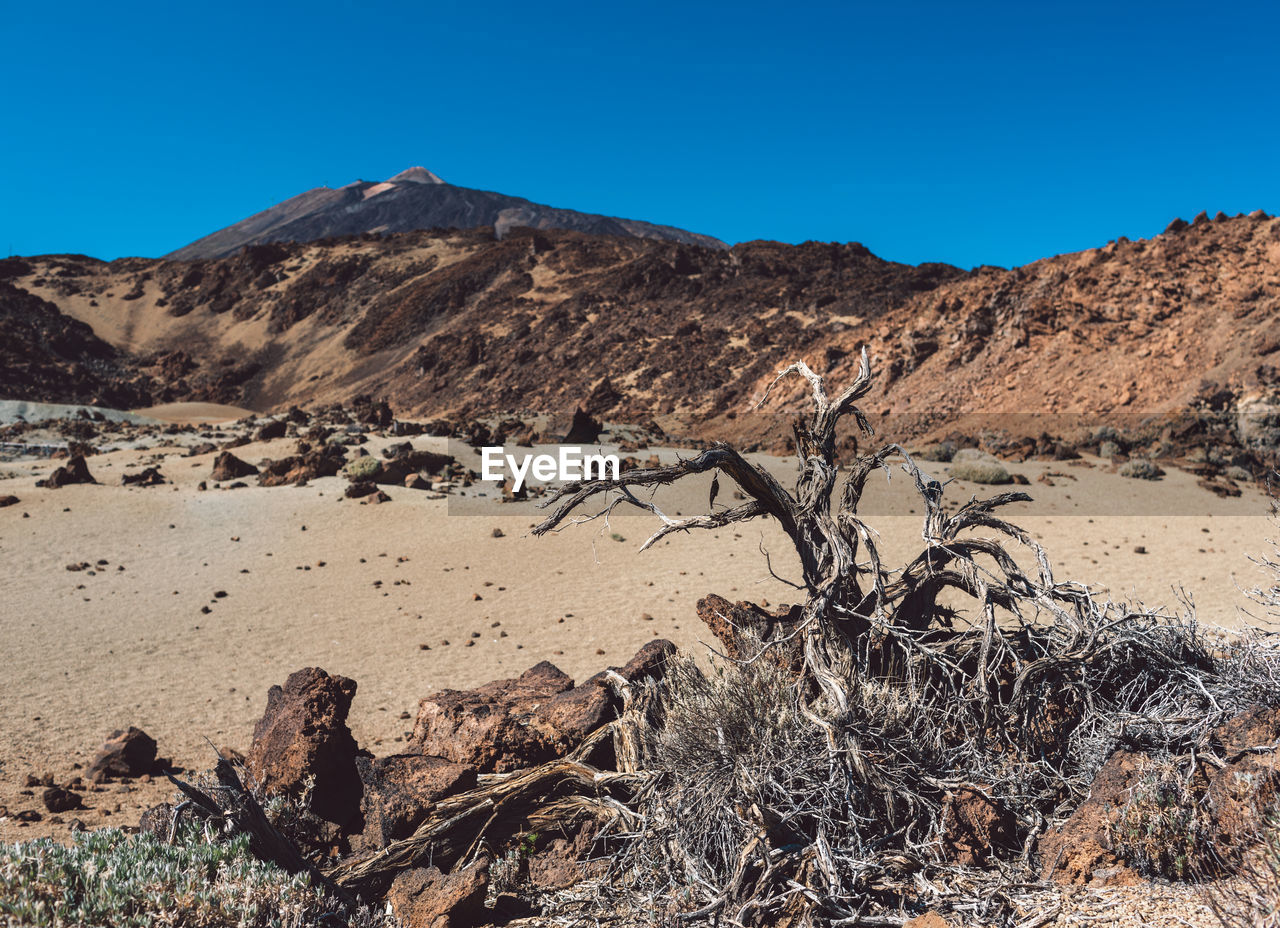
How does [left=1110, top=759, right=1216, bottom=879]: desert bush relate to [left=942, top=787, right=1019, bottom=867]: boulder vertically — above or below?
above

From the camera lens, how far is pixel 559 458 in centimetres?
1655

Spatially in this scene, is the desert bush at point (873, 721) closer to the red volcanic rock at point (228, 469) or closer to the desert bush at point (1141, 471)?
the desert bush at point (1141, 471)

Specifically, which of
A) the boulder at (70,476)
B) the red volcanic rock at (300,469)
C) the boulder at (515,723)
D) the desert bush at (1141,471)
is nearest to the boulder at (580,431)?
the red volcanic rock at (300,469)

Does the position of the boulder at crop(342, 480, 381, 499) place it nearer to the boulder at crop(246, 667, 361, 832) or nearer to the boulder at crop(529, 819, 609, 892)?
the boulder at crop(246, 667, 361, 832)

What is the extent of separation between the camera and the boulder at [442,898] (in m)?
2.85

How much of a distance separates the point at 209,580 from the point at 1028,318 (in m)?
18.7

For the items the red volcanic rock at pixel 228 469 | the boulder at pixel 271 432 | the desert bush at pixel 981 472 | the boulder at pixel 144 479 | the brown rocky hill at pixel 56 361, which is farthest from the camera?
the brown rocky hill at pixel 56 361

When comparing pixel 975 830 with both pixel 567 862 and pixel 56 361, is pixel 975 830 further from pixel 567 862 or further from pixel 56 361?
pixel 56 361

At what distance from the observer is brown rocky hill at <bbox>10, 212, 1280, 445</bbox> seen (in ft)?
56.9

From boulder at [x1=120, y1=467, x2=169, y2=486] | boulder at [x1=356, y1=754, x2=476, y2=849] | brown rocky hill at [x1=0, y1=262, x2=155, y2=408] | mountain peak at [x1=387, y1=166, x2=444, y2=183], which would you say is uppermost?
mountain peak at [x1=387, y1=166, x2=444, y2=183]

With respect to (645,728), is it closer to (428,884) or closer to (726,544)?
(428,884)

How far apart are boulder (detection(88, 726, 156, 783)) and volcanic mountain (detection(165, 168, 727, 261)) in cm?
10089

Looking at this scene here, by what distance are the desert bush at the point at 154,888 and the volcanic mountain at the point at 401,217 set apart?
103104 millimetres

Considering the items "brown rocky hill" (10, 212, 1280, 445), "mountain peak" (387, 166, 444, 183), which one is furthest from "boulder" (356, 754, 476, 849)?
"mountain peak" (387, 166, 444, 183)
